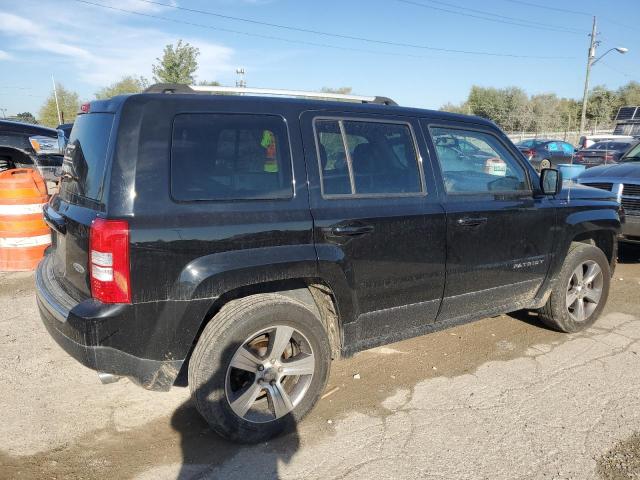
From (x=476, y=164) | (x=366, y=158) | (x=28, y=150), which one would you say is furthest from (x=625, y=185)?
(x=28, y=150)

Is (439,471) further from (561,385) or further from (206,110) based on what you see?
(206,110)

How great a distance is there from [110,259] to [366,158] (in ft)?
5.44

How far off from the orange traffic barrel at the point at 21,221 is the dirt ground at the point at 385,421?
176 cm

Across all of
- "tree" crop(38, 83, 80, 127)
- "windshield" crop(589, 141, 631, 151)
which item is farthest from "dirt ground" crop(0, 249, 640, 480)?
"tree" crop(38, 83, 80, 127)

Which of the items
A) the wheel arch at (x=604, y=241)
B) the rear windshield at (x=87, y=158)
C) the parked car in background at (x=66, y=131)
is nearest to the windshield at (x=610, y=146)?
the wheel arch at (x=604, y=241)

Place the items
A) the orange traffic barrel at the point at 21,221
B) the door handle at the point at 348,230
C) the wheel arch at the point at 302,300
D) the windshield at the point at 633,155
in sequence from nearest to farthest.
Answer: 1. the wheel arch at the point at 302,300
2. the door handle at the point at 348,230
3. the orange traffic barrel at the point at 21,221
4. the windshield at the point at 633,155

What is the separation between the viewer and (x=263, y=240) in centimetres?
272

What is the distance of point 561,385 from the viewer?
3598mm

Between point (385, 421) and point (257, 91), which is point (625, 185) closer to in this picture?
point (385, 421)

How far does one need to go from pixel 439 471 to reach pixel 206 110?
7.45ft

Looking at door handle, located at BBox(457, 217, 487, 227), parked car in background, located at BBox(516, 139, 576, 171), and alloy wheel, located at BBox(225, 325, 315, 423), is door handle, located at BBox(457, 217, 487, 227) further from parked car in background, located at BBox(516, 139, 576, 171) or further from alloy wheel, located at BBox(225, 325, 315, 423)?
parked car in background, located at BBox(516, 139, 576, 171)

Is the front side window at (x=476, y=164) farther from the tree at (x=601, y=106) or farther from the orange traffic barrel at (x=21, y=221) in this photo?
the tree at (x=601, y=106)

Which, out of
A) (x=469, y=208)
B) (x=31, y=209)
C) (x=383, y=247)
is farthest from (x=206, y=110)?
(x=31, y=209)

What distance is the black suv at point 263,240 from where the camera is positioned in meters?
2.49
